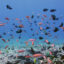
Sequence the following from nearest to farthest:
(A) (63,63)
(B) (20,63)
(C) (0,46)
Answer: (A) (63,63), (B) (20,63), (C) (0,46)

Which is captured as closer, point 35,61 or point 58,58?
point 35,61

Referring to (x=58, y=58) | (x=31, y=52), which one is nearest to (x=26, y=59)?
(x=31, y=52)

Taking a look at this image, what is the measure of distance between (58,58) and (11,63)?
5.84ft

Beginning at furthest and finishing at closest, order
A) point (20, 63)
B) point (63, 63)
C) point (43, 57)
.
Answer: point (43, 57) → point (20, 63) → point (63, 63)

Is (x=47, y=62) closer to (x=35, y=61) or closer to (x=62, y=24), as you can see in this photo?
(x=35, y=61)

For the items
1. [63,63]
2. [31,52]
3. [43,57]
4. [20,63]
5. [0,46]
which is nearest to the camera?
[63,63]

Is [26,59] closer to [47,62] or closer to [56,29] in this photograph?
[47,62]

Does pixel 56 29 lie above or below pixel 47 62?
above

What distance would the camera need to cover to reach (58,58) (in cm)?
640

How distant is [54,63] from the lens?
5.63 m

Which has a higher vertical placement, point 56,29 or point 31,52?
point 56,29

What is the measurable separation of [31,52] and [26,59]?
78 centimetres

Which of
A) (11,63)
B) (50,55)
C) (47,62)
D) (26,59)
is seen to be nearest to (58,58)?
(50,55)

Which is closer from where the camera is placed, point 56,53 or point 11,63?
point 11,63
